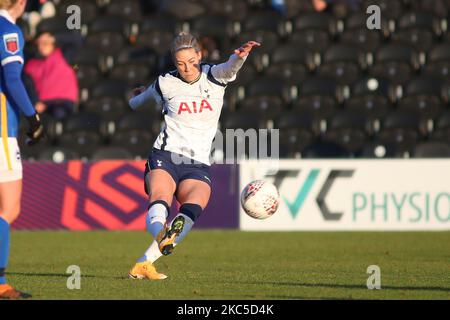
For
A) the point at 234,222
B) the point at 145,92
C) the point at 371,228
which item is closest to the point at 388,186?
the point at 371,228

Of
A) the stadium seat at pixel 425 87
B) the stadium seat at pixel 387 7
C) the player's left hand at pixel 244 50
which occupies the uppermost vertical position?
the stadium seat at pixel 387 7

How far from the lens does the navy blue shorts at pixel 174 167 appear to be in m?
10.1

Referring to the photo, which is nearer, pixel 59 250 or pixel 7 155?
pixel 7 155

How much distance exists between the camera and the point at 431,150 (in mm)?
18984

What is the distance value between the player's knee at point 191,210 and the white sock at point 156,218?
17 cm

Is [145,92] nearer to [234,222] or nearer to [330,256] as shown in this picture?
[330,256]

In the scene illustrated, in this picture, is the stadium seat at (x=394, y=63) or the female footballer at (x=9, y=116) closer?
the female footballer at (x=9, y=116)

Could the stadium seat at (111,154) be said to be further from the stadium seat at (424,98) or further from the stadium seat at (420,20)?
the stadium seat at (420,20)

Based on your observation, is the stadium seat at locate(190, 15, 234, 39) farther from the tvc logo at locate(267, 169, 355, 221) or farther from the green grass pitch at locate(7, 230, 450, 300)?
the green grass pitch at locate(7, 230, 450, 300)

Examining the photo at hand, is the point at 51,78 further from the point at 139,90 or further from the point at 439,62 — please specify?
the point at 139,90

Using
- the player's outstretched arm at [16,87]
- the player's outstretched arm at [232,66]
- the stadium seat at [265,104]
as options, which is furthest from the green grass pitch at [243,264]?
the stadium seat at [265,104]

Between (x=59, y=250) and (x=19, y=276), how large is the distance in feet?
12.0

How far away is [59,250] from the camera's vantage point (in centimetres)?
1420

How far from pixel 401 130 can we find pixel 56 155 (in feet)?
20.6
